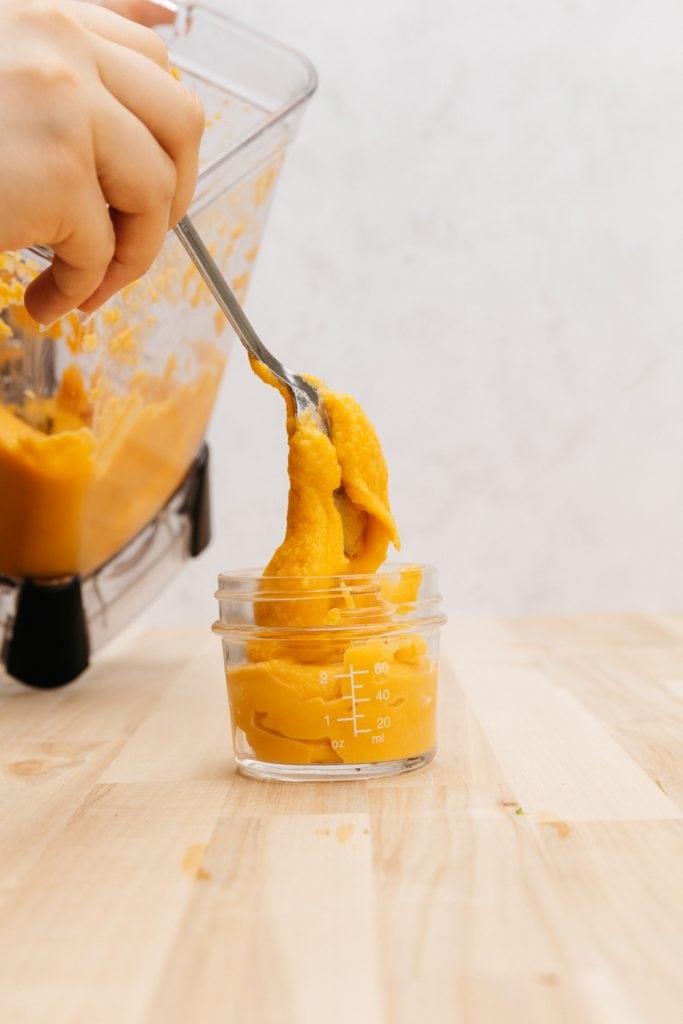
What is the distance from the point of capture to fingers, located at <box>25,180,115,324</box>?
20.4 inches

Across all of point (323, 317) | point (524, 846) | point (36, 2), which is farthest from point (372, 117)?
point (524, 846)

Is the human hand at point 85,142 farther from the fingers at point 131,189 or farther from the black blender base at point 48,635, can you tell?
the black blender base at point 48,635

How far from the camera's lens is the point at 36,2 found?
50 cm

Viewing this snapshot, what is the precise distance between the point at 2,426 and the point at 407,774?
38cm

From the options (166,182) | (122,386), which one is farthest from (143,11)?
(166,182)

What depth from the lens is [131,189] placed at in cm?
53

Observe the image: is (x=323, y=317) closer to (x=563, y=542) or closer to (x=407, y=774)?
(x=563, y=542)

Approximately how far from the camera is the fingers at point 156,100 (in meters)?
0.52

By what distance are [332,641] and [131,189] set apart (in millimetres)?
260

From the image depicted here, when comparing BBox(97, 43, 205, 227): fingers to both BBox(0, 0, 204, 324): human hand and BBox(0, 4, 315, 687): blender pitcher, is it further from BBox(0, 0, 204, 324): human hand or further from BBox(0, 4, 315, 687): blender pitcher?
BBox(0, 4, 315, 687): blender pitcher

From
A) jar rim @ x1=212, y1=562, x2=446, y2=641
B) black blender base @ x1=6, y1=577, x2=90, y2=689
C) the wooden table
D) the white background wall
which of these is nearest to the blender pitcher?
black blender base @ x1=6, y1=577, x2=90, y2=689

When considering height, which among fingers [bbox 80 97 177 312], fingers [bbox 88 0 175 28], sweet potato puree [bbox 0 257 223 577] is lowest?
sweet potato puree [bbox 0 257 223 577]

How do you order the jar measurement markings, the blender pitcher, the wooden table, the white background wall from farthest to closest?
the white background wall < the blender pitcher < the jar measurement markings < the wooden table

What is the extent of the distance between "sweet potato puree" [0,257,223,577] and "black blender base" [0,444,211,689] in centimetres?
1
